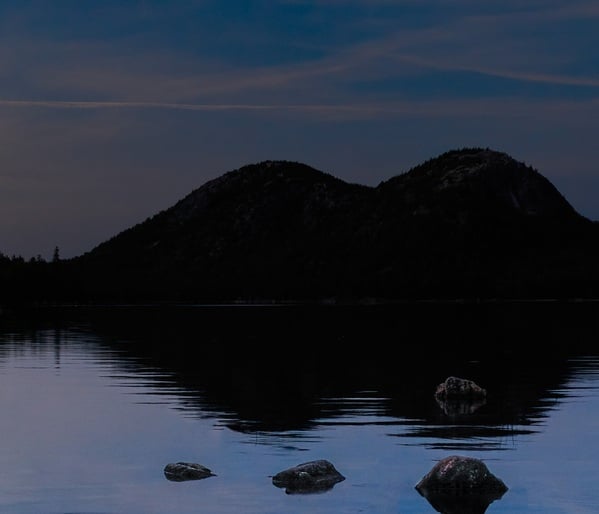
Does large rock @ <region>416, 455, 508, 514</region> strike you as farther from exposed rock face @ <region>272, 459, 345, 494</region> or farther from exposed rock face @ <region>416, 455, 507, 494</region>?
exposed rock face @ <region>272, 459, 345, 494</region>

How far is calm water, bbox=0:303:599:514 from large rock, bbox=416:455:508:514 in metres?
0.48

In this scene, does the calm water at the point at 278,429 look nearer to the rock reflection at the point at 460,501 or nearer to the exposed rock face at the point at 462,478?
the rock reflection at the point at 460,501

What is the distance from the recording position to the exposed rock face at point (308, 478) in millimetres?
28484

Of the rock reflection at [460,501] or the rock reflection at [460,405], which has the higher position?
the rock reflection at [460,405]

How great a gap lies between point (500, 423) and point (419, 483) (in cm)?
1304

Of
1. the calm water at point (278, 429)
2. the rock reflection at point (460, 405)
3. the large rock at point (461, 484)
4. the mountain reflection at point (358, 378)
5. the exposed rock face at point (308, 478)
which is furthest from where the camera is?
the rock reflection at point (460, 405)

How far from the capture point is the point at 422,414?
44.1m

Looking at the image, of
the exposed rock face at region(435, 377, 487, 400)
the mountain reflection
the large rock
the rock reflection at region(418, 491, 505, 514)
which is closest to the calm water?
the mountain reflection

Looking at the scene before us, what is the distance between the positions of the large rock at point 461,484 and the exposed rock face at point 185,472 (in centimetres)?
584

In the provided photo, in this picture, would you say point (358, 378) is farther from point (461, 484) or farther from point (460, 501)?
point (460, 501)

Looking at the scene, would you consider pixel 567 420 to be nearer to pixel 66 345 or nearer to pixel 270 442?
pixel 270 442

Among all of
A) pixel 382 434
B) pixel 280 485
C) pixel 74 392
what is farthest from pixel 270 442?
pixel 74 392

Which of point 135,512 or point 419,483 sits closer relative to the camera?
point 135,512

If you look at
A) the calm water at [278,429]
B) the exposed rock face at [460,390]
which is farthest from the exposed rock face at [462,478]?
the exposed rock face at [460,390]
